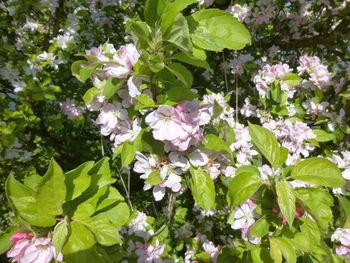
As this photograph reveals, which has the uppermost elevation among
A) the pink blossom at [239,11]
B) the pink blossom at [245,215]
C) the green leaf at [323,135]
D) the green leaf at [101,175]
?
the green leaf at [101,175]

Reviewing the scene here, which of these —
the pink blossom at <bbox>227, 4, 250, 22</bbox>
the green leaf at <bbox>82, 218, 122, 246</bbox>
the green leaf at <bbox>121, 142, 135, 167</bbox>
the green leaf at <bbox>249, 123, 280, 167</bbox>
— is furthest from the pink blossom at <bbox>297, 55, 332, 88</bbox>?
the green leaf at <bbox>82, 218, 122, 246</bbox>

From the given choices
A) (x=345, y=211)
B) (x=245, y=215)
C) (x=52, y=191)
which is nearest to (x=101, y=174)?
(x=52, y=191)

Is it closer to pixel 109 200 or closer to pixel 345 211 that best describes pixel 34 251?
pixel 109 200

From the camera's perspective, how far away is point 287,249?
1.15 m

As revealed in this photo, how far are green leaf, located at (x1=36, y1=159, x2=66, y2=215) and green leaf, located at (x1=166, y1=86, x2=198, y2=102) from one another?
349 millimetres

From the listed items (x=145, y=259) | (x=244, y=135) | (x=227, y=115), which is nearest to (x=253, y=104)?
(x=227, y=115)

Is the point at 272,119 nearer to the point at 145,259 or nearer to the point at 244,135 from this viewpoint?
the point at 244,135

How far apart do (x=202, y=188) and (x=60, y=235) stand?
42 centimetres

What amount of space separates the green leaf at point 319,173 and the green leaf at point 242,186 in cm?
12

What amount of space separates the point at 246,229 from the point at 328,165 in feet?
1.20

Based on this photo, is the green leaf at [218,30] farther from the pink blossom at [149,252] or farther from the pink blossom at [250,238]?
the pink blossom at [149,252]

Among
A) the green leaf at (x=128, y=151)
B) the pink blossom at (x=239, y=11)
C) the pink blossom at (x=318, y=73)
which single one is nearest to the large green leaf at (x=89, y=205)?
the green leaf at (x=128, y=151)

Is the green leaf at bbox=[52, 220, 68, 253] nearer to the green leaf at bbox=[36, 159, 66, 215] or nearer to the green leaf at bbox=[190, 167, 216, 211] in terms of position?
the green leaf at bbox=[36, 159, 66, 215]

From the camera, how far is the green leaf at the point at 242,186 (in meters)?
1.16
